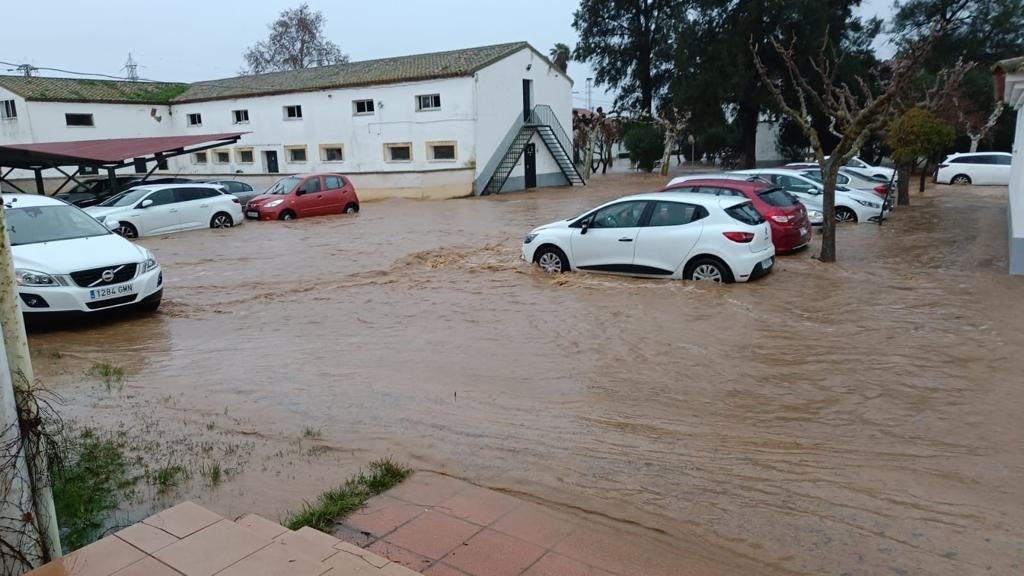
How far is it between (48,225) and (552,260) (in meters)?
7.35

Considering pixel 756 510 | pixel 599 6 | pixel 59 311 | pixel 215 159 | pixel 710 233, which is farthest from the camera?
pixel 599 6

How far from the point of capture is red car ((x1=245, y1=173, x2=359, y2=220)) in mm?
22125

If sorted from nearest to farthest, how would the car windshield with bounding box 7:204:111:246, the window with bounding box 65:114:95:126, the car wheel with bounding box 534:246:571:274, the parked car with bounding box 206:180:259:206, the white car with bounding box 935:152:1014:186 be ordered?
1. the car windshield with bounding box 7:204:111:246
2. the car wheel with bounding box 534:246:571:274
3. the parked car with bounding box 206:180:259:206
4. the white car with bounding box 935:152:1014:186
5. the window with bounding box 65:114:95:126

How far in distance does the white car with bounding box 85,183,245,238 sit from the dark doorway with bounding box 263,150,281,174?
1514cm

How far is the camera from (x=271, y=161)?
3600 centimetres

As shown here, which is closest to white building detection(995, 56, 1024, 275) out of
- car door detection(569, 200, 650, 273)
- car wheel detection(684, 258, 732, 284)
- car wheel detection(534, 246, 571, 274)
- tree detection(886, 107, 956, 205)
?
car wheel detection(684, 258, 732, 284)

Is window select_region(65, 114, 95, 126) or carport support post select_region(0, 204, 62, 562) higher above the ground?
window select_region(65, 114, 95, 126)

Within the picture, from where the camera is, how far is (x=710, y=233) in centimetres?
1053

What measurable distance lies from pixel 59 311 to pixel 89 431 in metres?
4.28

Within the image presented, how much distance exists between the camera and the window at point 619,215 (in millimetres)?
11172

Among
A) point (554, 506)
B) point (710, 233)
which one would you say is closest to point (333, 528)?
point (554, 506)

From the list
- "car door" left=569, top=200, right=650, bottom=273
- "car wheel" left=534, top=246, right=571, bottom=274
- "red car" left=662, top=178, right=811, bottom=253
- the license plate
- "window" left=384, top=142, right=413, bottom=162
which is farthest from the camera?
"window" left=384, top=142, right=413, bottom=162

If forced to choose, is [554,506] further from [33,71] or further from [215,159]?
[33,71]

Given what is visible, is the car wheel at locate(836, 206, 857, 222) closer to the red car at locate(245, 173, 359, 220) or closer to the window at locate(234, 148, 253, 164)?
the red car at locate(245, 173, 359, 220)
